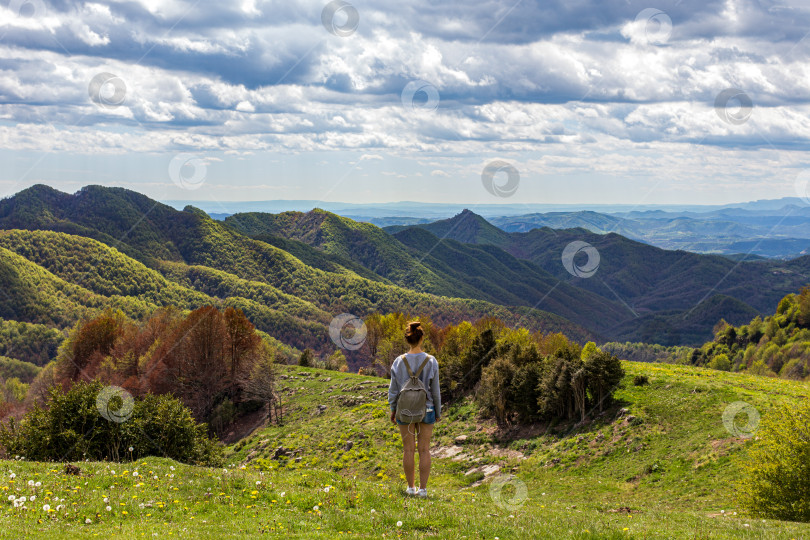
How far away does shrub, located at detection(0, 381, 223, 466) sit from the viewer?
71.0ft

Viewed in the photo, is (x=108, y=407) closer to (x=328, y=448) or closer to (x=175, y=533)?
(x=175, y=533)

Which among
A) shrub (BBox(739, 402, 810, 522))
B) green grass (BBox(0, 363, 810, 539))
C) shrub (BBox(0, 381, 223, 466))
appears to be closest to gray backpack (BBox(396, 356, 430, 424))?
green grass (BBox(0, 363, 810, 539))

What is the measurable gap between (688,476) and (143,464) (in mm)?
24110

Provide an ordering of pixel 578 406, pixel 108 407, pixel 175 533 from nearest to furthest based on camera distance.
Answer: pixel 175 533 < pixel 108 407 < pixel 578 406

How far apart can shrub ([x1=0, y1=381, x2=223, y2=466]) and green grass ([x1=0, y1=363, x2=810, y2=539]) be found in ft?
21.1

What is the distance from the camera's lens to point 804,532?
1146cm

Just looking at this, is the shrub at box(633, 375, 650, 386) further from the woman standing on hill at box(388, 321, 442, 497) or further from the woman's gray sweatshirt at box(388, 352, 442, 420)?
the woman's gray sweatshirt at box(388, 352, 442, 420)

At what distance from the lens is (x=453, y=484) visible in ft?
103

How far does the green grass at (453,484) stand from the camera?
10586 mm

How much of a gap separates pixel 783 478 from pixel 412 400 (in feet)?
44.9

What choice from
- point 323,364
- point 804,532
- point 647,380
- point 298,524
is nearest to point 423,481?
point 298,524

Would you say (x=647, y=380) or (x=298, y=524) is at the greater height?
(x=298, y=524)

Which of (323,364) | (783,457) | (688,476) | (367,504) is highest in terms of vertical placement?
(367,504)

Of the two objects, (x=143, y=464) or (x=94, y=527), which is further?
(x=143, y=464)
